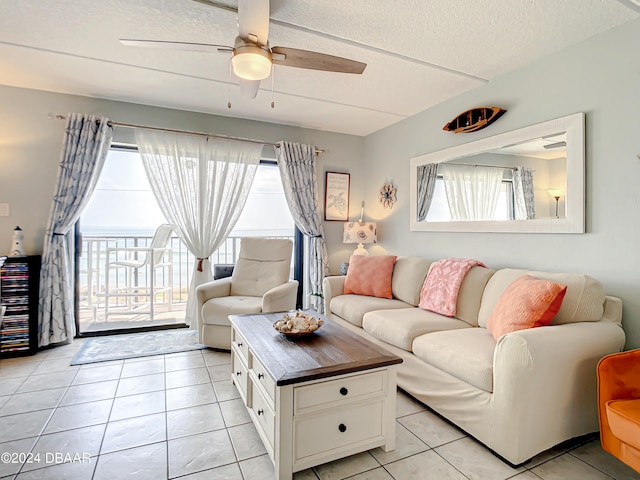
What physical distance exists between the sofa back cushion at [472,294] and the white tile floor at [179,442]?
2.45 ft

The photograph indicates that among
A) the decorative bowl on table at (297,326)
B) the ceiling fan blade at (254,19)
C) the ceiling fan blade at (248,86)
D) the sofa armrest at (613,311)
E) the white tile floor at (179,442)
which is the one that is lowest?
the white tile floor at (179,442)

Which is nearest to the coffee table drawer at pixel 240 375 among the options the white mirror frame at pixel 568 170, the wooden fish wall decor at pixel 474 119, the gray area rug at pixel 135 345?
the gray area rug at pixel 135 345

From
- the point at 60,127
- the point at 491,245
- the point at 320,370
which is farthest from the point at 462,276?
the point at 60,127

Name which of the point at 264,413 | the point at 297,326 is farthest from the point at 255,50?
the point at 264,413

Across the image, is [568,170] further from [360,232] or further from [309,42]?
[360,232]

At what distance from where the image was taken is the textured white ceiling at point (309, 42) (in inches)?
76.3

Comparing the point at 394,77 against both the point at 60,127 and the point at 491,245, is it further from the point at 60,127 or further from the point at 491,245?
the point at 60,127

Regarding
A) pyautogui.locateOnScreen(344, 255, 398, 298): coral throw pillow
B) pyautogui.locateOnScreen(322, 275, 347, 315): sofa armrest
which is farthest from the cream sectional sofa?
pyautogui.locateOnScreen(322, 275, 347, 315): sofa armrest

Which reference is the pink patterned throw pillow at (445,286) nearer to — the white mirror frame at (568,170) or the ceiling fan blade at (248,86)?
the white mirror frame at (568,170)

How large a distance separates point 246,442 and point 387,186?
3.17 meters

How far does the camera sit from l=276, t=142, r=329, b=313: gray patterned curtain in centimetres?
406

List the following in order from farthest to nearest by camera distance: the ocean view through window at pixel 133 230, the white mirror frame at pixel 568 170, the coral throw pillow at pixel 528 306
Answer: the ocean view through window at pixel 133 230
the white mirror frame at pixel 568 170
the coral throw pillow at pixel 528 306

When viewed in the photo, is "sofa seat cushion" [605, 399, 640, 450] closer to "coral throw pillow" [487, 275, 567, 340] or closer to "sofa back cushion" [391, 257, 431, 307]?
"coral throw pillow" [487, 275, 567, 340]

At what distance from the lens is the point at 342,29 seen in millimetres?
2137
